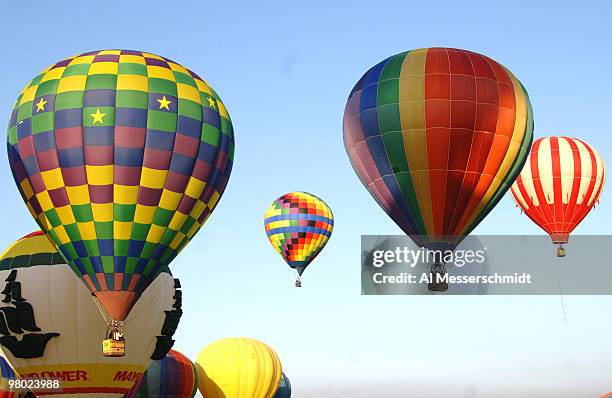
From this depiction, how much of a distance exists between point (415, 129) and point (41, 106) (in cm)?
871

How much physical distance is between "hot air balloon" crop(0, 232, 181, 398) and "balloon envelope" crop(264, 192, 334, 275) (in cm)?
Result: 1785

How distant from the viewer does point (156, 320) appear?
1062 inches

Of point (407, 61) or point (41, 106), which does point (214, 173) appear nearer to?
point (41, 106)

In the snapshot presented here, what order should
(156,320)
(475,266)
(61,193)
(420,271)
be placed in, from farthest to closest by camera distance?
(475,266) → (420,271) → (156,320) → (61,193)

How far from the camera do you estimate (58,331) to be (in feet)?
82.9

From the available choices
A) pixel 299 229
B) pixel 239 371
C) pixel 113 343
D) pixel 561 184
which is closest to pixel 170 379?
pixel 239 371

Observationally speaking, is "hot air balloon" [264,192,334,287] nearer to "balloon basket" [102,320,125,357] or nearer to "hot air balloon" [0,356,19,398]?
"hot air balloon" [0,356,19,398]

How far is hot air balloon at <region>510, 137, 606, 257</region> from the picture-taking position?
3459cm

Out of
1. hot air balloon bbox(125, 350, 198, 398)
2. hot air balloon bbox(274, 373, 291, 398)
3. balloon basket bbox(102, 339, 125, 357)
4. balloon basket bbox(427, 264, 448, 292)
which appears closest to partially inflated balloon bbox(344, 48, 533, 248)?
balloon basket bbox(427, 264, 448, 292)

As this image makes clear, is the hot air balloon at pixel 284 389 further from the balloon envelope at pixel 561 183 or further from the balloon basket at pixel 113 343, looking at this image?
the balloon basket at pixel 113 343

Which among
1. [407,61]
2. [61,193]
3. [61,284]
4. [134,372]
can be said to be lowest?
[134,372]

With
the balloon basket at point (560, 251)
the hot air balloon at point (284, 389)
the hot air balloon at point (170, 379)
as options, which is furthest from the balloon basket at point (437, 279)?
the hot air balloon at point (284, 389)

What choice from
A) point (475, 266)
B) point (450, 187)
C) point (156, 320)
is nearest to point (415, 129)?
point (450, 187)

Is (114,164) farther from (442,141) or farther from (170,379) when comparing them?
(170,379)
